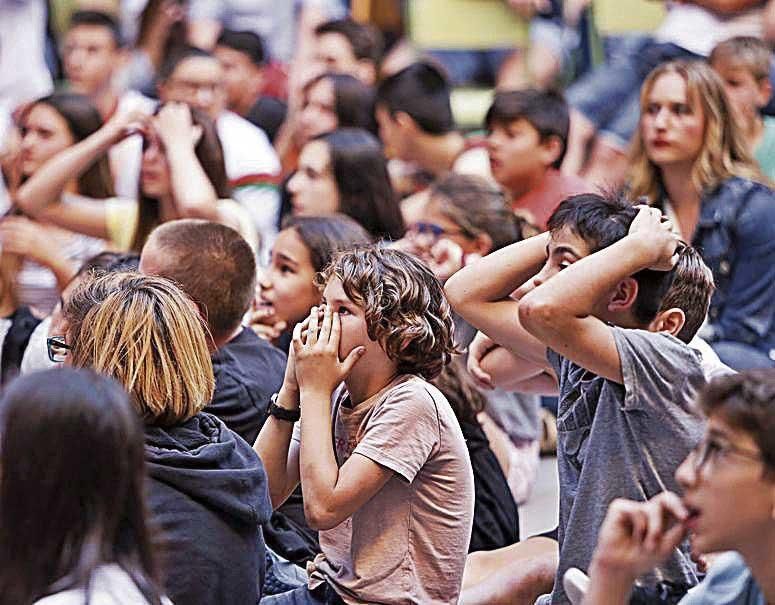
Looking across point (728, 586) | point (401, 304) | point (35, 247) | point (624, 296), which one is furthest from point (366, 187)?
point (728, 586)

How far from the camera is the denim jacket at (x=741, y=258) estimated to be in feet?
12.7

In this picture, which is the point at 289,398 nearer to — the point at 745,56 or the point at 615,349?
the point at 615,349

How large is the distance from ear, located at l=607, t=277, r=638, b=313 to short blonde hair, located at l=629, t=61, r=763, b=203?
6.18 ft

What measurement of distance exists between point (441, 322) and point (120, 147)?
9.19 feet

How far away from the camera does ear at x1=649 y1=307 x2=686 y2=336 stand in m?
2.14

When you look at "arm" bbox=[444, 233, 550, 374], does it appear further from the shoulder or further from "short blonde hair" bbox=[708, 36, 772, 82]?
"short blonde hair" bbox=[708, 36, 772, 82]

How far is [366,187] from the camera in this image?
4.01m

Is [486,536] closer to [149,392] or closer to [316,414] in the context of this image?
[316,414]

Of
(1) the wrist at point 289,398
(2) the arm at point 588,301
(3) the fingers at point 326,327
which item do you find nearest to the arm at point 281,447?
(1) the wrist at point 289,398

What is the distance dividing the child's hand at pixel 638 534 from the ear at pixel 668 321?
1.92 feet

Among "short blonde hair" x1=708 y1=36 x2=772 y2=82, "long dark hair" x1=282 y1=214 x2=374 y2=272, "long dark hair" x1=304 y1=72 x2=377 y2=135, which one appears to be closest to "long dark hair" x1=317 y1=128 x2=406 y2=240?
"long dark hair" x1=282 y1=214 x2=374 y2=272

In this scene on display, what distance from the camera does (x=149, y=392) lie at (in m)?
2.00

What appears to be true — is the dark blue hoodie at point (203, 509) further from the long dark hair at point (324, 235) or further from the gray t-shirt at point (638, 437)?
the long dark hair at point (324, 235)

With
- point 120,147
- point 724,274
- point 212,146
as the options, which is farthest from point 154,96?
point 724,274
